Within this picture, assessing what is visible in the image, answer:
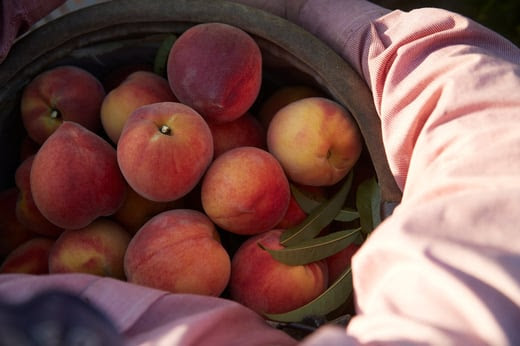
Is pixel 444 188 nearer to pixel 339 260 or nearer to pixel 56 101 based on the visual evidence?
pixel 339 260

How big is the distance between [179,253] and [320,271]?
204 mm

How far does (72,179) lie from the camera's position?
0.73 m

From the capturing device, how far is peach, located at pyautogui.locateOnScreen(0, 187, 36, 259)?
0.87 meters

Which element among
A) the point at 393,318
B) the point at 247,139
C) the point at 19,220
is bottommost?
the point at 19,220

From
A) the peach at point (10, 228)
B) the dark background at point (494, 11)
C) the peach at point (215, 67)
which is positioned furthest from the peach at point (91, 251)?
the dark background at point (494, 11)

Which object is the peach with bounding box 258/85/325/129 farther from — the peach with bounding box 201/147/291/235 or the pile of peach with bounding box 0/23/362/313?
the peach with bounding box 201/147/291/235

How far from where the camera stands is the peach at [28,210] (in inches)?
32.0

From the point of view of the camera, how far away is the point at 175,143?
719 millimetres

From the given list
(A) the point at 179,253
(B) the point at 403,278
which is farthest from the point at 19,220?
(B) the point at 403,278

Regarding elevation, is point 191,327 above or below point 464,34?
below

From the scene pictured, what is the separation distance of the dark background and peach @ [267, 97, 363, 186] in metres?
0.66

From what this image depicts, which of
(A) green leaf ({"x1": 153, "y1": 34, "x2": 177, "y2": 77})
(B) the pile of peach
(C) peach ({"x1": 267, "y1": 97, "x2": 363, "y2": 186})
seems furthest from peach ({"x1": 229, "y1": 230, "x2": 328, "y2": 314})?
(A) green leaf ({"x1": 153, "y1": 34, "x2": 177, "y2": 77})

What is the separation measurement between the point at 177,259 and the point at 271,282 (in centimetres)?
13

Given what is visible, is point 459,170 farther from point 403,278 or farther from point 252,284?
point 252,284
